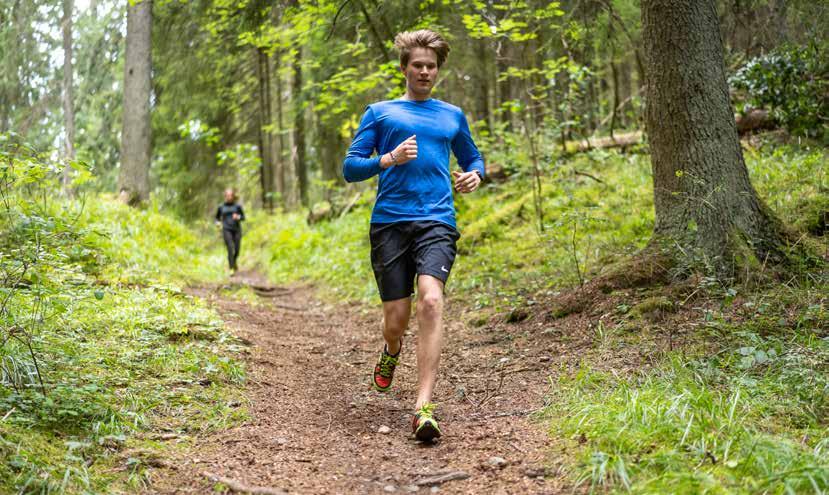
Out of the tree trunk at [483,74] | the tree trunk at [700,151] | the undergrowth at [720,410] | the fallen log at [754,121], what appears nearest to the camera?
the undergrowth at [720,410]

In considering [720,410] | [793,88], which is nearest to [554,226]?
[720,410]

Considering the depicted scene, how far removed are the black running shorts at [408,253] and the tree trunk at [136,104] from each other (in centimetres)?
999

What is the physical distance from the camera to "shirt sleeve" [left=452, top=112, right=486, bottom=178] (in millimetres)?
4141

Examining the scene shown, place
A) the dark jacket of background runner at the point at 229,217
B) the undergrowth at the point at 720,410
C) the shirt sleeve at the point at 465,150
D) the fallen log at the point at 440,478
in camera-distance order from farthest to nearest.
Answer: the dark jacket of background runner at the point at 229,217, the shirt sleeve at the point at 465,150, the fallen log at the point at 440,478, the undergrowth at the point at 720,410

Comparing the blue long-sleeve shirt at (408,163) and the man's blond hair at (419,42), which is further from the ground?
the man's blond hair at (419,42)

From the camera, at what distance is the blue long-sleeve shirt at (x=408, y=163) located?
3854 millimetres

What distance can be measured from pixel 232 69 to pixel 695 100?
16.0 meters

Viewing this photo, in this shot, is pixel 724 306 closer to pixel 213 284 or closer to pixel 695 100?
pixel 695 100

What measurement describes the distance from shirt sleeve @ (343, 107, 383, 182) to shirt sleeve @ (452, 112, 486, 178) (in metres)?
0.56

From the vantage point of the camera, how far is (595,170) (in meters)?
10.6

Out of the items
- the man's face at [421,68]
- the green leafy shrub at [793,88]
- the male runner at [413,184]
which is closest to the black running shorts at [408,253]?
the male runner at [413,184]

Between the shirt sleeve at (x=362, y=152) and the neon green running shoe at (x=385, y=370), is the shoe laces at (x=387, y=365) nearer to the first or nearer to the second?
the neon green running shoe at (x=385, y=370)

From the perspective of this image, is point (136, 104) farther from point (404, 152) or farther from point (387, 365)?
point (404, 152)

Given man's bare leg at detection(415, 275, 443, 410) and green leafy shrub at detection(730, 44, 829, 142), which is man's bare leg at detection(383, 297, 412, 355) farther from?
green leafy shrub at detection(730, 44, 829, 142)
